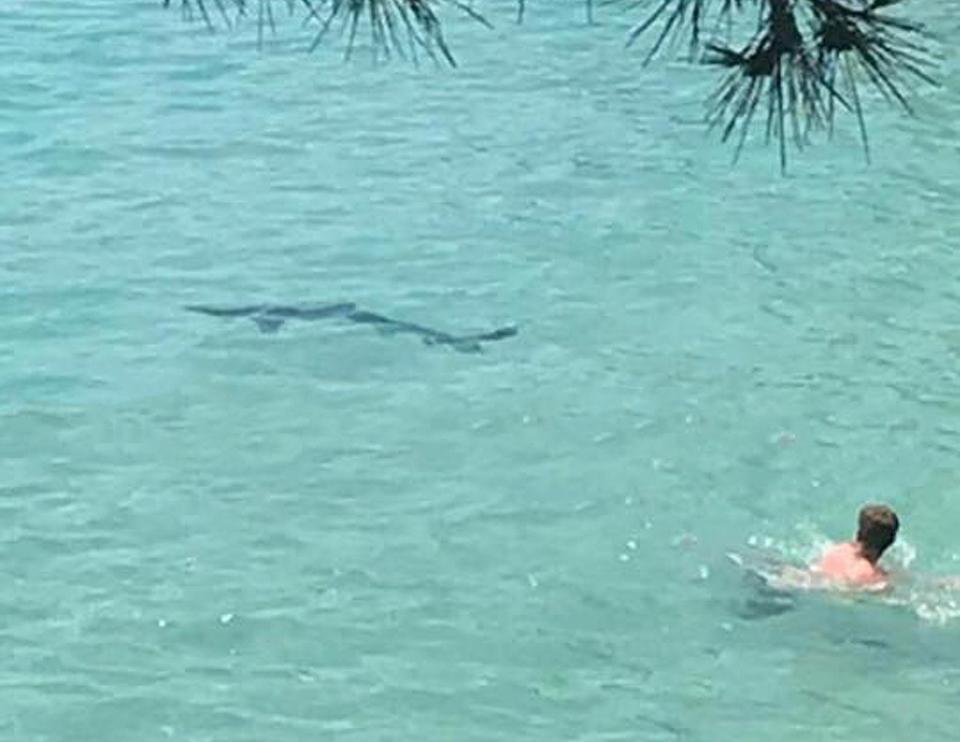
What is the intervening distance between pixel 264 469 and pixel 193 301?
2.03 m

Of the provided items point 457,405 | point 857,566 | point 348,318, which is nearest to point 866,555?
point 857,566

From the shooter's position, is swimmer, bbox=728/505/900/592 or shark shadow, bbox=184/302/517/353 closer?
swimmer, bbox=728/505/900/592

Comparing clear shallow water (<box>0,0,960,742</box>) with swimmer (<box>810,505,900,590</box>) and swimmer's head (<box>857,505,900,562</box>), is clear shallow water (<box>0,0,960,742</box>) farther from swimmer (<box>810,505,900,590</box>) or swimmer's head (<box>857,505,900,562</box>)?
swimmer's head (<box>857,505,900,562</box>)

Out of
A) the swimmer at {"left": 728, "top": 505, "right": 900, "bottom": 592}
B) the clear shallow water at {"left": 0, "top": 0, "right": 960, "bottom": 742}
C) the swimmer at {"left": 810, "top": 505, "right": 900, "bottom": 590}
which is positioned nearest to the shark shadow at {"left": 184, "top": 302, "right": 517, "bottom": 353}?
the clear shallow water at {"left": 0, "top": 0, "right": 960, "bottom": 742}

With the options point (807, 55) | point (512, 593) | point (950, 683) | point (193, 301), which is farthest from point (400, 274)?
point (807, 55)

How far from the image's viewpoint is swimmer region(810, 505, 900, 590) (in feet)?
30.3

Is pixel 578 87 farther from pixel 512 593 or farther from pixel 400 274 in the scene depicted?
pixel 512 593

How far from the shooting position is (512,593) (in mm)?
9406

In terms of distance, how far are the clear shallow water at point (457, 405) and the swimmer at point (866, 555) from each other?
0.10 metres

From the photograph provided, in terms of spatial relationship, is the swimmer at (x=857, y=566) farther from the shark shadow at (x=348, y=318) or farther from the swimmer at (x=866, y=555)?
the shark shadow at (x=348, y=318)

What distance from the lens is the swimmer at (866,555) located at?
9234mm

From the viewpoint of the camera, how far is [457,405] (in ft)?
36.4

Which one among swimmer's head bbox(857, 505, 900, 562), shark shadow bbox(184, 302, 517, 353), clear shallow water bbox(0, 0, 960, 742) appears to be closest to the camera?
clear shallow water bbox(0, 0, 960, 742)

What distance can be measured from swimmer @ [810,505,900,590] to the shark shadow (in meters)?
2.73
